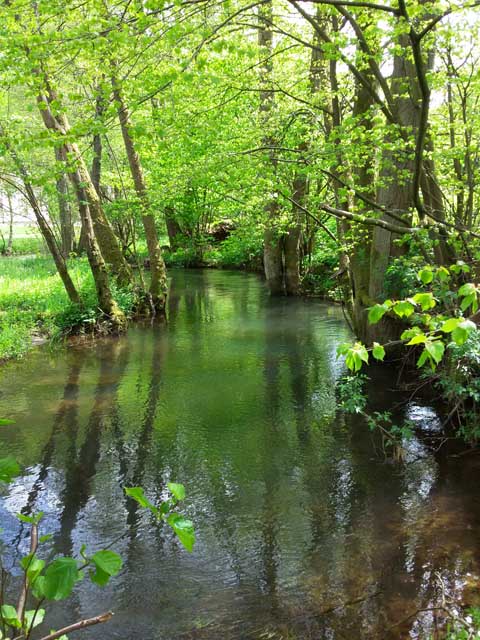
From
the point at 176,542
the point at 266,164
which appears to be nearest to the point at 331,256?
the point at 266,164

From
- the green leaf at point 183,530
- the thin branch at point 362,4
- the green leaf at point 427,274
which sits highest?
the thin branch at point 362,4

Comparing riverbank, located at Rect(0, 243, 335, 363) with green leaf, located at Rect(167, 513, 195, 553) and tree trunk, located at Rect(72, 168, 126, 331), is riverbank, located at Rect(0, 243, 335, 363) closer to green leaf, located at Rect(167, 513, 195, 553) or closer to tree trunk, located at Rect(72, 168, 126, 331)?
tree trunk, located at Rect(72, 168, 126, 331)

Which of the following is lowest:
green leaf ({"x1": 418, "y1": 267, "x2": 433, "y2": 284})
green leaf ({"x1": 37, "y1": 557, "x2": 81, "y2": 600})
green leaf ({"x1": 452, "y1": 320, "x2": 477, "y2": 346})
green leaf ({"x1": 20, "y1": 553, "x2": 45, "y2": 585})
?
green leaf ({"x1": 20, "y1": 553, "x2": 45, "y2": 585})

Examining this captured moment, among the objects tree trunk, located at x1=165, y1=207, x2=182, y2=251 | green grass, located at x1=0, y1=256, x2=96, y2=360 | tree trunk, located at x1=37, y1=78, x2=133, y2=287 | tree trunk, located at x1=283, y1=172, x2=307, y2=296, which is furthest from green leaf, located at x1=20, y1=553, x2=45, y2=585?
tree trunk, located at x1=165, y1=207, x2=182, y2=251

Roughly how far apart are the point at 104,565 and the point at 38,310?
562 inches

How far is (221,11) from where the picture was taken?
21.4ft

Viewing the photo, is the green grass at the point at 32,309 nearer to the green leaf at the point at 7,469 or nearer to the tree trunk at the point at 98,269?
the tree trunk at the point at 98,269

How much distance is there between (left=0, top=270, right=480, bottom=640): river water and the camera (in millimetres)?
4359

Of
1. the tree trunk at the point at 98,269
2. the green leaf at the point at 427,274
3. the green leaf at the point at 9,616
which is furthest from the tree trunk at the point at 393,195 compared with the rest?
the green leaf at the point at 9,616

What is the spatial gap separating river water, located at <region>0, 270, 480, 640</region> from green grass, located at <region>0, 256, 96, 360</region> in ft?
4.41

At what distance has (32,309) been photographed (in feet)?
49.8

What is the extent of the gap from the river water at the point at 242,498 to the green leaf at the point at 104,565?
8.89ft

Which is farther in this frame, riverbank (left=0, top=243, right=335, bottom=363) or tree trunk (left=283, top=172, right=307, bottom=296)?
tree trunk (left=283, top=172, right=307, bottom=296)

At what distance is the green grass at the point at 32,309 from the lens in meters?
12.9
